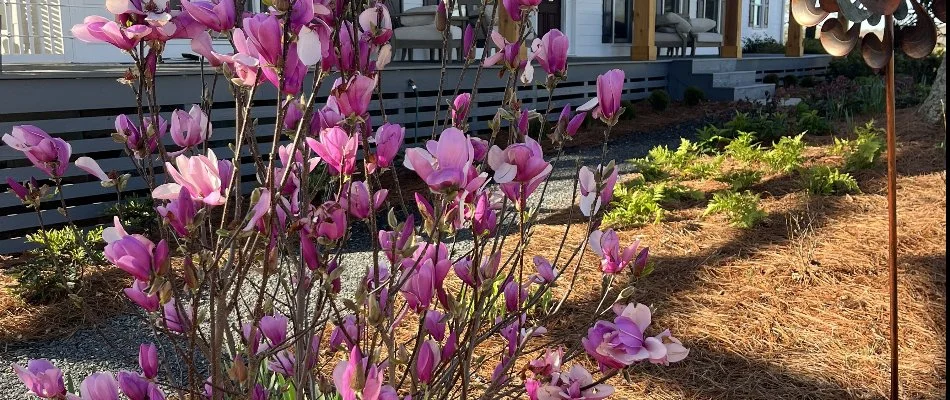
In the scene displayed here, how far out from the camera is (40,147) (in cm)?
132

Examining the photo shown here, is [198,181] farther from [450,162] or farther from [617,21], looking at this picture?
[617,21]

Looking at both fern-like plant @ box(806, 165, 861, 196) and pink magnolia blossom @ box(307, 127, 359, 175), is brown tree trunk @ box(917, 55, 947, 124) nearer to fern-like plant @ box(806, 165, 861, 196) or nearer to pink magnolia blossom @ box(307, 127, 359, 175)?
fern-like plant @ box(806, 165, 861, 196)

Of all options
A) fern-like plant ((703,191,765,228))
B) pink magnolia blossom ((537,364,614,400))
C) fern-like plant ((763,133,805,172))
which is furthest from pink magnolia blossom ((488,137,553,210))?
fern-like plant ((763,133,805,172))

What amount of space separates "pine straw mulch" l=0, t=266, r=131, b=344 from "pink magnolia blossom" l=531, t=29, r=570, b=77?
90.0 inches

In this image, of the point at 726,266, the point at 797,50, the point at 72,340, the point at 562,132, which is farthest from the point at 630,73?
the point at 562,132

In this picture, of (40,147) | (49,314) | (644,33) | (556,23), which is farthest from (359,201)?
(556,23)

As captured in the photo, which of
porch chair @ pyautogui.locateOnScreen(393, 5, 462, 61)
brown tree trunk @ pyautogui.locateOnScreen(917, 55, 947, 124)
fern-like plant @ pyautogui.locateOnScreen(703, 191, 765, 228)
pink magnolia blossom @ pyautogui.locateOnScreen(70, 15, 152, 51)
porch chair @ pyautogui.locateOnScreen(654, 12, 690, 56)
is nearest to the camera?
pink magnolia blossom @ pyautogui.locateOnScreen(70, 15, 152, 51)

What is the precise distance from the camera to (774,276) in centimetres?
336

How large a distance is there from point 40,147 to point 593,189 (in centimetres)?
91

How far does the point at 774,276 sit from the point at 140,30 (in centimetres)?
285

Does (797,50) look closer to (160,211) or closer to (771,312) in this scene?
(771,312)

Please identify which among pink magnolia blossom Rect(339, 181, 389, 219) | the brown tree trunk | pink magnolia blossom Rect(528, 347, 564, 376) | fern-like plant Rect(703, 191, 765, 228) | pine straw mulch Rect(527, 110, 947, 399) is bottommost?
pine straw mulch Rect(527, 110, 947, 399)

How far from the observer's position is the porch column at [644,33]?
1095 centimetres

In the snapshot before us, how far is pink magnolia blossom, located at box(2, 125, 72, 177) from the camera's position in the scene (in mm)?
1310
